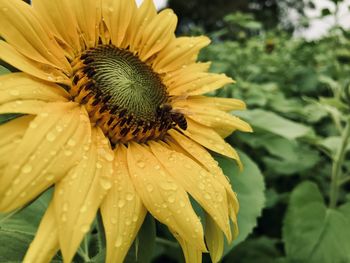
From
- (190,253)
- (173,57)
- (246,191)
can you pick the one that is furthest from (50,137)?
(246,191)

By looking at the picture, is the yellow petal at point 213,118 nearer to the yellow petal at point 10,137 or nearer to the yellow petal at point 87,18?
→ the yellow petal at point 87,18

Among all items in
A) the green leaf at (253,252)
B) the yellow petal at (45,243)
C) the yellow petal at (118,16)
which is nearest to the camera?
the yellow petal at (45,243)

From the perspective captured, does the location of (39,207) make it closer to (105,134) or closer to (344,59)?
(105,134)

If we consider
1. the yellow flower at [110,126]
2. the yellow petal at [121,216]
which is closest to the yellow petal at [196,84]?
the yellow flower at [110,126]

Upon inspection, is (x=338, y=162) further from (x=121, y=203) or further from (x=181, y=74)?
(x=121, y=203)

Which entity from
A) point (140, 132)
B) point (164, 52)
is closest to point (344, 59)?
point (164, 52)

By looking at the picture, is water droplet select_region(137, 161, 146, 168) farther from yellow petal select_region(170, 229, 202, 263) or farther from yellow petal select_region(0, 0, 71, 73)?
yellow petal select_region(0, 0, 71, 73)

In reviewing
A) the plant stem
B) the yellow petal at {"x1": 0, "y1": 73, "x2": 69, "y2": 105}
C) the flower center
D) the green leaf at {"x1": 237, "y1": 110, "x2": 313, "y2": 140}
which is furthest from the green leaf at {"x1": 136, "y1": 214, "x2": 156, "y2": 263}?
the plant stem
